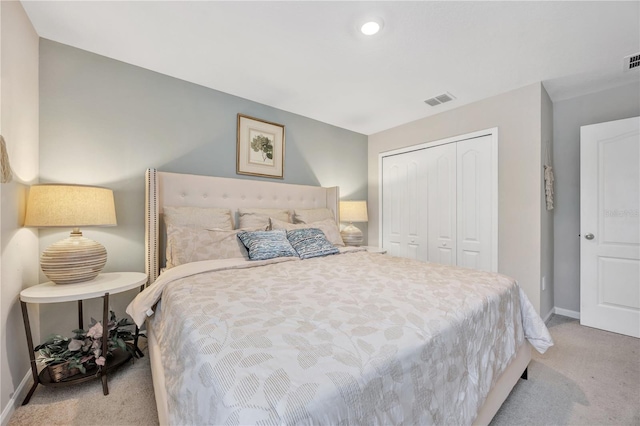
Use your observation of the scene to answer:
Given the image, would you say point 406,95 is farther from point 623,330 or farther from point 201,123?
point 623,330

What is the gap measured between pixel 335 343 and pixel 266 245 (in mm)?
1402

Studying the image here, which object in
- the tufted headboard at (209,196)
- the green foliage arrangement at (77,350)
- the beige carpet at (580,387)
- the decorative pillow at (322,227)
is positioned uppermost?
the tufted headboard at (209,196)

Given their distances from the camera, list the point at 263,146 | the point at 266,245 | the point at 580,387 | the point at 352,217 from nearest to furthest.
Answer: the point at 580,387 → the point at 266,245 → the point at 263,146 → the point at 352,217

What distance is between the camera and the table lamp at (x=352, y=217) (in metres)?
3.37

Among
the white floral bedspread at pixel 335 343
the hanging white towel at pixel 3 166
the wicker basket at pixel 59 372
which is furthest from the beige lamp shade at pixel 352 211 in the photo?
the hanging white towel at pixel 3 166

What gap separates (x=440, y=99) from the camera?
293 centimetres

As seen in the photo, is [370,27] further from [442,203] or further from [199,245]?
[442,203]

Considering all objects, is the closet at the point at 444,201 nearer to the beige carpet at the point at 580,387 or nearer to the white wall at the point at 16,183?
the beige carpet at the point at 580,387

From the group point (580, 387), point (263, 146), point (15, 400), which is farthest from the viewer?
point (263, 146)

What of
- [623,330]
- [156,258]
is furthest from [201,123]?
[623,330]

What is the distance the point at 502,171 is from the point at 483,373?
2.30 m

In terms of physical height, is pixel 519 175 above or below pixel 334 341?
above

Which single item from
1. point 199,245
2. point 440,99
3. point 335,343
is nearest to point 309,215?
point 199,245

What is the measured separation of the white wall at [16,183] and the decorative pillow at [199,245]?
0.80 m
